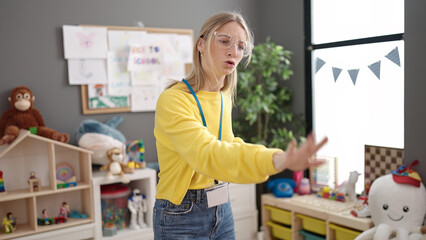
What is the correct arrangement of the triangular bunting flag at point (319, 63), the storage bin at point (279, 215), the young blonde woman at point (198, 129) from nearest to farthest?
the young blonde woman at point (198, 129) < the storage bin at point (279, 215) < the triangular bunting flag at point (319, 63)

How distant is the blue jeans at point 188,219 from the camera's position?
49.3 inches

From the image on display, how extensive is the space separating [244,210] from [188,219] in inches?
76.9

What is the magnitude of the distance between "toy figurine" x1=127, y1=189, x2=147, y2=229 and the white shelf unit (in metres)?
0.03

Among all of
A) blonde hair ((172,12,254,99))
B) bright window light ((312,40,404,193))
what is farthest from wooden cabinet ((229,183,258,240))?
blonde hair ((172,12,254,99))

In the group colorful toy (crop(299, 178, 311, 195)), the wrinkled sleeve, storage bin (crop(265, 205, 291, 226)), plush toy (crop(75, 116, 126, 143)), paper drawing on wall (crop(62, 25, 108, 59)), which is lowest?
storage bin (crop(265, 205, 291, 226))

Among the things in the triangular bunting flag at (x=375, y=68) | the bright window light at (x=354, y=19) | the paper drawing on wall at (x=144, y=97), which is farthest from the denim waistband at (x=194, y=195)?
the bright window light at (x=354, y=19)

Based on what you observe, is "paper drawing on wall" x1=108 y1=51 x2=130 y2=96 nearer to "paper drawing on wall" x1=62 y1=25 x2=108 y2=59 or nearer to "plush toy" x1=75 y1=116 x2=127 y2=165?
"paper drawing on wall" x1=62 y1=25 x2=108 y2=59

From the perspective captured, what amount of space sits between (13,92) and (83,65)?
479 millimetres

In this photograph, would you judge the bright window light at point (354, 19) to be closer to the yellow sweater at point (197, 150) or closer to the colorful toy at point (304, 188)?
the colorful toy at point (304, 188)

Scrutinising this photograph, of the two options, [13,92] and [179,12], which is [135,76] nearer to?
[179,12]

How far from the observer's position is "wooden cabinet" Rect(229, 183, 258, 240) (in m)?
3.09

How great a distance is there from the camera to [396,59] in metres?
2.60

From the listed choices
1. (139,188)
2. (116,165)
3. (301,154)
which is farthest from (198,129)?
(139,188)

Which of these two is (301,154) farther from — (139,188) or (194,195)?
(139,188)
